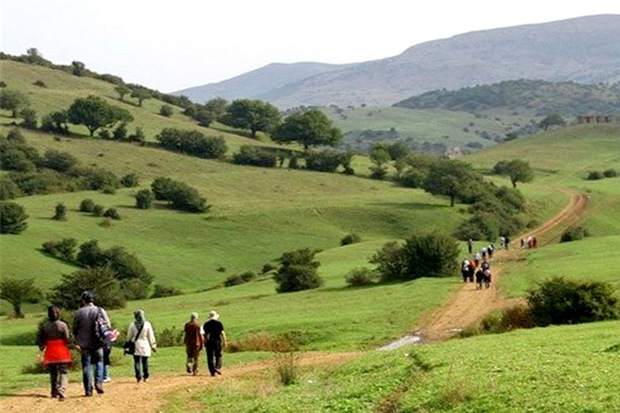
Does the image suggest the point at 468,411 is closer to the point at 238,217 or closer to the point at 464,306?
the point at 464,306

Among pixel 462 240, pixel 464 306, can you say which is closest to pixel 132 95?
pixel 462 240

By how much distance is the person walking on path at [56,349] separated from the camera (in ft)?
68.7

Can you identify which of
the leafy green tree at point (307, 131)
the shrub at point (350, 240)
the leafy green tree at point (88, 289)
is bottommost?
the shrub at point (350, 240)

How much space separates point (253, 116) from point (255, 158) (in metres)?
35.4

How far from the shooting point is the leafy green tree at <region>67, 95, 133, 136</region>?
144875 millimetres

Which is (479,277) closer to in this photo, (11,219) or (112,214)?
(11,219)

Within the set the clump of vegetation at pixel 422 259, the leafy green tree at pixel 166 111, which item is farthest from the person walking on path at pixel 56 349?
the leafy green tree at pixel 166 111

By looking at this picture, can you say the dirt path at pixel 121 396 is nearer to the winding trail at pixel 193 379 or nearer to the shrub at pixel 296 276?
the winding trail at pixel 193 379

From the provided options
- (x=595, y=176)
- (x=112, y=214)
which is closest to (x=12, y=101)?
(x=112, y=214)

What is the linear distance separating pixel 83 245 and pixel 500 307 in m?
50.9

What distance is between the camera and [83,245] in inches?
3285

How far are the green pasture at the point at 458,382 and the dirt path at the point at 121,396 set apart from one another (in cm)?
59

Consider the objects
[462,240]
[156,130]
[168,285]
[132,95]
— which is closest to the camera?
[168,285]

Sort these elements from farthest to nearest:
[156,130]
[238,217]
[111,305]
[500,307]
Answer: [156,130], [238,217], [111,305], [500,307]
